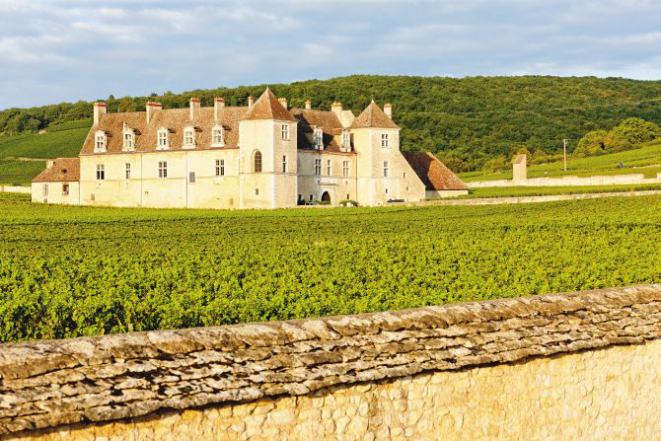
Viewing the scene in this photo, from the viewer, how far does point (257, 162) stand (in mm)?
71500

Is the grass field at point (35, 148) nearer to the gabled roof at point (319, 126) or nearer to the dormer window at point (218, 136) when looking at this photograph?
the dormer window at point (218, 136)

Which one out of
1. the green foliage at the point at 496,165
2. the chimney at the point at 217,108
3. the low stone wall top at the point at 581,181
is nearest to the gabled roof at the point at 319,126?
the chimney at the point at 217,108

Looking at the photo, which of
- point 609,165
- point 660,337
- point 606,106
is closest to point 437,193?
point 609,165

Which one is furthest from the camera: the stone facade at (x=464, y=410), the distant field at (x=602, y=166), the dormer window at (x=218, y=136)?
the distant field at (x=602, y=166)

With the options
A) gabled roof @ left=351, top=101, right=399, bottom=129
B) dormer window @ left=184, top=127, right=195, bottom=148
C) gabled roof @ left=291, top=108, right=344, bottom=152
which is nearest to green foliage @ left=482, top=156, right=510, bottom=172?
gabled roof @ left=351, top=101, right=399, bottom=129

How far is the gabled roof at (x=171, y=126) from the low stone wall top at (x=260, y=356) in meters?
62.4

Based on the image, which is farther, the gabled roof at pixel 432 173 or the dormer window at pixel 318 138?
the gabled roof at pixel 432 173

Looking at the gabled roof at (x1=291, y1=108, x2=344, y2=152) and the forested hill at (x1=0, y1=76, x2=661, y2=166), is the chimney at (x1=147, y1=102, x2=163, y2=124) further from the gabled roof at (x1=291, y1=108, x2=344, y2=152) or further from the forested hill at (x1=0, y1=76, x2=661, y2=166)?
the forested hill at (x1=0, y1=76, x2=661, y2=166)

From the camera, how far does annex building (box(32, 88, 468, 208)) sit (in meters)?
72.1

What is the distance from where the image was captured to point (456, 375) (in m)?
11.6

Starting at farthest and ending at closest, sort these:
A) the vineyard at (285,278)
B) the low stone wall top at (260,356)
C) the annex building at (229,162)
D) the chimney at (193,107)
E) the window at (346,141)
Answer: the window at (346,141) < the chimney at (193,107) < the annex building at (229,162) < the vineyard at (285,278) < the low stone wall top at (260,356)

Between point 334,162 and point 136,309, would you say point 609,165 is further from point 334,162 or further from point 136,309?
point 136,309

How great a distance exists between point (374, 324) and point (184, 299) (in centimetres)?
365

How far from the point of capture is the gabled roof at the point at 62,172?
80812 millimetres
